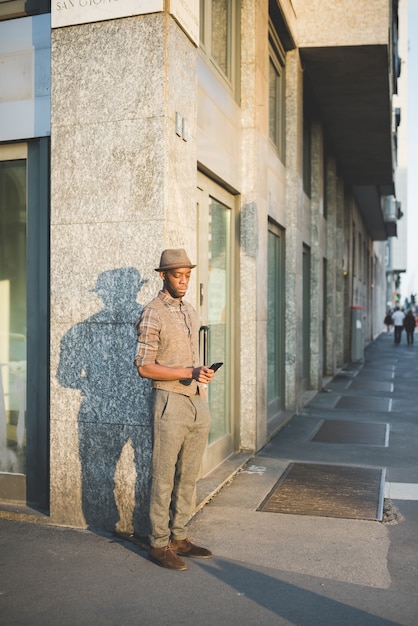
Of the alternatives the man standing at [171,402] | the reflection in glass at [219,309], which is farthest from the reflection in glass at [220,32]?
the man standing at [171,402]

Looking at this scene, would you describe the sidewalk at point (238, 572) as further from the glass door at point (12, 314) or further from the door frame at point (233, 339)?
the door frame at point (233, 339)

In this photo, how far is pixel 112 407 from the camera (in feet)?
18.2

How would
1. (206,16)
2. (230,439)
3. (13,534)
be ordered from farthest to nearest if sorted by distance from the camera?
(230,439) → (206,16) → (13,534)

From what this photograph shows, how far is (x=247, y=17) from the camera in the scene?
8523 millimetres

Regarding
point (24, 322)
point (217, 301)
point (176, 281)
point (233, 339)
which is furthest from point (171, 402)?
point (233, 339)

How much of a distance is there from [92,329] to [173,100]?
187 cm

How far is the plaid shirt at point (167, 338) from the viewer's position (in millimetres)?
4648

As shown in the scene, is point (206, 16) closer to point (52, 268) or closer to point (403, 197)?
point (52, 268)

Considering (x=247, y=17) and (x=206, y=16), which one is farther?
(x=247, y=17)

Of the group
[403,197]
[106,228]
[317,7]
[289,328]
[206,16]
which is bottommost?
[289,328]

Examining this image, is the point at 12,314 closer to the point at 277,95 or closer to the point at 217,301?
the point at 217,301

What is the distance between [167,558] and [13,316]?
2687 millimetres

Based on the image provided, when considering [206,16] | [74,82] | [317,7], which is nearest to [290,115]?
[317,7]

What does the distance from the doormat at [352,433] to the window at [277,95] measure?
4.19 metres
